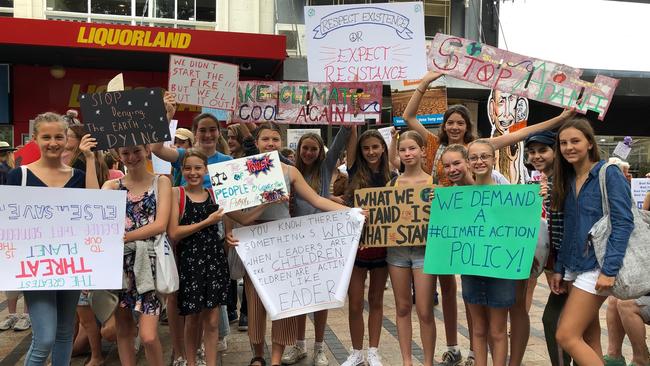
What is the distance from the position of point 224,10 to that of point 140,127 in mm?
12722

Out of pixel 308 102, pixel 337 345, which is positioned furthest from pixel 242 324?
pixel 308 102

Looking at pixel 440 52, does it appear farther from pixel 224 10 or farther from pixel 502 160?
pixel 224 10

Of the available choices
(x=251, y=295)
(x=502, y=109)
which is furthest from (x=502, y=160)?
(x=251, y=295)

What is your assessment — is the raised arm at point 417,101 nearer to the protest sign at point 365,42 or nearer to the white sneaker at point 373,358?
the protest sign at point 365,42

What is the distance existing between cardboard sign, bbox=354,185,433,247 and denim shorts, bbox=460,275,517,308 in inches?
17.8

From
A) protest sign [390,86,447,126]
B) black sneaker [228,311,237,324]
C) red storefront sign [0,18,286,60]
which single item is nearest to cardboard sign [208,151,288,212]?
protest sign [390,86,447,126]

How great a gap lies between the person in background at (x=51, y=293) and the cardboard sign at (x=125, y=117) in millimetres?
191

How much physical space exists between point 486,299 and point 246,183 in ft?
6.05

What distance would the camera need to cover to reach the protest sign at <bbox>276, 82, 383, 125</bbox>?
4.53 m

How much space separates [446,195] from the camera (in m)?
3.70

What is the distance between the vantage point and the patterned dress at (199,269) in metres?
3.69

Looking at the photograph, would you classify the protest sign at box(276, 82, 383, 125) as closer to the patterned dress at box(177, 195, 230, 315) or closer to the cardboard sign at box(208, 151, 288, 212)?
the cardboard sign at box(208, 151, 288, 212)

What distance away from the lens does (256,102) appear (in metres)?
4.88

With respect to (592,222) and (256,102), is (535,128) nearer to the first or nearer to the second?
(592,222)
